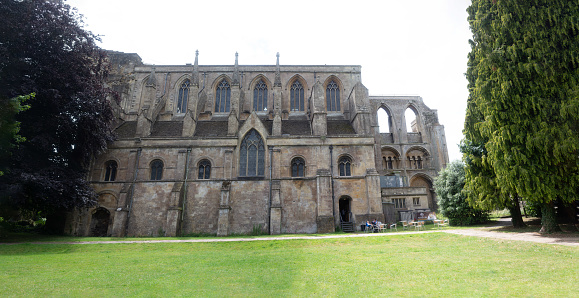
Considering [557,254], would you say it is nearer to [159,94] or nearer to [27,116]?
[27,116]

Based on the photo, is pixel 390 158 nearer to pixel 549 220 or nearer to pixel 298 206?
pixel 298 206

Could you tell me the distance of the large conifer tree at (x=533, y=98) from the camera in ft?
41.0

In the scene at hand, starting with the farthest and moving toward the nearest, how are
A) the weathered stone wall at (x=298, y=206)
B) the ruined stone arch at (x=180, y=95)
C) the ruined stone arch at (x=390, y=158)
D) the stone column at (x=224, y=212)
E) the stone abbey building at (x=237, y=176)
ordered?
the ruined stone arch at (x=390, y=158), the ruined stone arch at (x=180, y=95), the weathered stone wall at (x=298, y=206), the stone abbey building at (x=237, y=176), the stone column at (x=224, y=212)

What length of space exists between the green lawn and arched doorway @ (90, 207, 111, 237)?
468 inches

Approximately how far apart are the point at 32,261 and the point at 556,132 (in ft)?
74.7

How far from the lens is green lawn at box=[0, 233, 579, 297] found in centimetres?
596

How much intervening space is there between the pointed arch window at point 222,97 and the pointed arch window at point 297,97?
7.23m

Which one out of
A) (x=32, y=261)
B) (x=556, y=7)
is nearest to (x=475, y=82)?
(x=556, y=7)

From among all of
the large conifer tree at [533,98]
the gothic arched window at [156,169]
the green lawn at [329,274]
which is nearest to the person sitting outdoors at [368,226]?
the green lawn at [329,274]

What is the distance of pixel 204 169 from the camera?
23531 millimetres

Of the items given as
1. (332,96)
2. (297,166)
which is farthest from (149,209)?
(332,96)

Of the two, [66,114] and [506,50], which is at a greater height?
[506,50]

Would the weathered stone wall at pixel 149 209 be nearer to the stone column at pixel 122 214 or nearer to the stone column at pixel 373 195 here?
the stone column at pixel 122 214

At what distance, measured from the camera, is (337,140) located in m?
24.0
